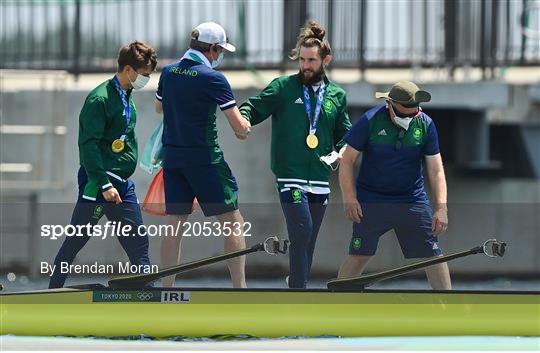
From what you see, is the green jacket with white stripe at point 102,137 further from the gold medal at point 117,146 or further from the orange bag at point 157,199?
the orange bag at point 157,199

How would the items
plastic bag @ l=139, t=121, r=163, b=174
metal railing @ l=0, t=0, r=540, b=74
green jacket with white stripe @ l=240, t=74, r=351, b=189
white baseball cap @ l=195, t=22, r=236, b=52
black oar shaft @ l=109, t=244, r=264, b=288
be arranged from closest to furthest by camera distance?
1. white baseball cap @ l=195, t=22, r=236, b=52
2. black oar shaft @ l=109, t=244, r=264, b=288
3. green jacket with white stripe @ l=240, t=74, r=351, b=189
4. plastic bag @ l=139, t=121, r=163, b=174
5. metal railing @ l=0, t=0, r=540, b=74

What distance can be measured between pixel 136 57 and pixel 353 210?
1607 millimetres

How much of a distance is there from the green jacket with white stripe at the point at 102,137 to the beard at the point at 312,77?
106 cm

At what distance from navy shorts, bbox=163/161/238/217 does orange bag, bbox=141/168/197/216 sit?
0.04m

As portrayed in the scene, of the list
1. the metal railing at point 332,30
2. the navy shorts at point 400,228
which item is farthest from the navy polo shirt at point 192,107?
the metal railing at point 332,30

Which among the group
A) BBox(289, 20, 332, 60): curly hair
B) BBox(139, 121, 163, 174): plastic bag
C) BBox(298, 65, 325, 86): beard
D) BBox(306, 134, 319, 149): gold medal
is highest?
BBox(289, 20, 332, 60): curly hair

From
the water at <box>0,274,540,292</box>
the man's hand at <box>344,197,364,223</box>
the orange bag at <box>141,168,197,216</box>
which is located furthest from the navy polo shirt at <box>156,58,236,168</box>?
the man's hand at <box>344,197,364,223</box>

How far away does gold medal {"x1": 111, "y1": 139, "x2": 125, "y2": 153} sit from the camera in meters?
12.1

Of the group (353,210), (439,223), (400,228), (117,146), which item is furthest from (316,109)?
(117,146)

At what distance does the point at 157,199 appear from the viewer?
39.8ft

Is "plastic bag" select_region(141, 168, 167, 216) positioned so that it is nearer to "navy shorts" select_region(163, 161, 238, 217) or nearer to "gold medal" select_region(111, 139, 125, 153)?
"navy shorts" select_region(163, 161, 238, 217)

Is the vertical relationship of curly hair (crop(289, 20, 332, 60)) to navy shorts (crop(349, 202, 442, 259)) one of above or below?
above

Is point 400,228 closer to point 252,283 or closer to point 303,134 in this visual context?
point 303,134

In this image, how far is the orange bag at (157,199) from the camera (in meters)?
12.0
